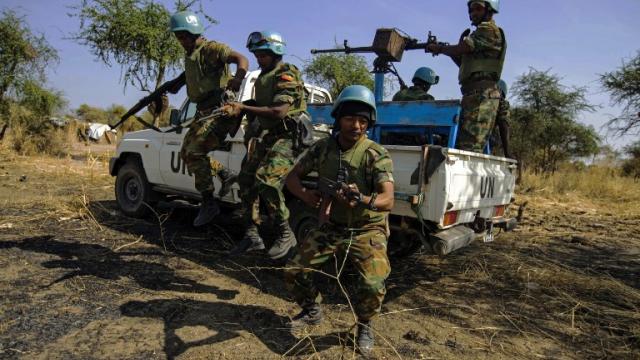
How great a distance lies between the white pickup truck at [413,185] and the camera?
3.67 metres

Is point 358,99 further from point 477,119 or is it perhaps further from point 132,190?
point 132,190

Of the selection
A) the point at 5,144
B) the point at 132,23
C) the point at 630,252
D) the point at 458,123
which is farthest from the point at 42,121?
the point at 630,252

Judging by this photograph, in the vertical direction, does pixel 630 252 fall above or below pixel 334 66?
below

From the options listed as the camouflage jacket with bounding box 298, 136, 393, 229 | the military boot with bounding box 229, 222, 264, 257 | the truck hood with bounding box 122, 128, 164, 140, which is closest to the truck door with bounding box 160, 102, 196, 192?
the truck hood with bounding box 122, 128, 164, 140

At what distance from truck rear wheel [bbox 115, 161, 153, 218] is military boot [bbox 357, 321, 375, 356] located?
3.99 metres

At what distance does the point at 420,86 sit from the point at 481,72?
1485mm

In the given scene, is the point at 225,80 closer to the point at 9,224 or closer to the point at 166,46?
the point at 9,224

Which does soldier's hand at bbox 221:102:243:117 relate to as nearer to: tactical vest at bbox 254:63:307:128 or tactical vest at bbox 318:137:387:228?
tactical vest at bbox 254:63:307:128

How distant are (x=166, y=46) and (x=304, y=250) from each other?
1234 centimetres

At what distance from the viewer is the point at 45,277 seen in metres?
3.92

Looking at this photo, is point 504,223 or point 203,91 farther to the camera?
point 504,223

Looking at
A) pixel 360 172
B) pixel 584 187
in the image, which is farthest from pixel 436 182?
pixel 584 187

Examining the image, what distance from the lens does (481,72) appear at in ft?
15.7

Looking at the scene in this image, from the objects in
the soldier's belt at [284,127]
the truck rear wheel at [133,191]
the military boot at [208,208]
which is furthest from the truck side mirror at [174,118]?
the soldier's belt at [284,127]
